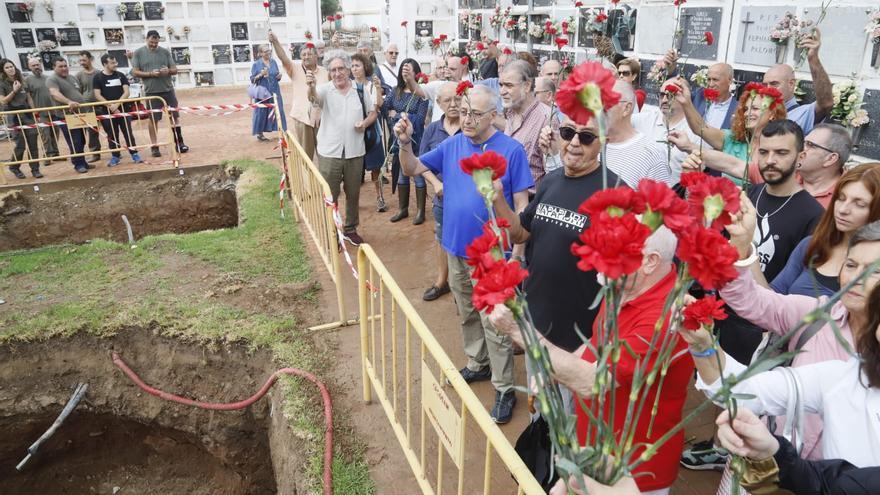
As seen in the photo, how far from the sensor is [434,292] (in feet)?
16.0

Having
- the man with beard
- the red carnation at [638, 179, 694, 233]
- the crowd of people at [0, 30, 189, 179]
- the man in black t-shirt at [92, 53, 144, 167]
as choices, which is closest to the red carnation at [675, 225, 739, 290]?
the red carnation at [638, 179, 694, 233]

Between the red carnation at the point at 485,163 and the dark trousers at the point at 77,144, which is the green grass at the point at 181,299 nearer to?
the red carnation at the point at 485,163

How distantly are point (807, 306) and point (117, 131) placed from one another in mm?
10275

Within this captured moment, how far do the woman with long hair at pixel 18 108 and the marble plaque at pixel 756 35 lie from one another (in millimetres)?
9804

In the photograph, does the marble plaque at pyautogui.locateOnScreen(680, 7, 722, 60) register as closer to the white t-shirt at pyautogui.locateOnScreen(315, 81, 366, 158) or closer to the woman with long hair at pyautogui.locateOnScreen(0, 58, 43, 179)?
the white t-shirt at pyautogui.locateOnScreen(315, 81, 366, 158)

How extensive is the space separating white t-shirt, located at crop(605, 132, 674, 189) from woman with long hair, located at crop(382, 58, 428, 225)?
128 inches

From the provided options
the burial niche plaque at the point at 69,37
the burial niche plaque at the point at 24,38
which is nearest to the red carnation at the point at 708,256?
the burial niche plaque at the point at 69,37

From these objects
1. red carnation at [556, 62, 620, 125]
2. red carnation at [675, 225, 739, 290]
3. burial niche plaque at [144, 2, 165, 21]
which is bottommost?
red carnation at [675, 225, 739, 290]

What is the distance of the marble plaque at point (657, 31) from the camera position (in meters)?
6.19

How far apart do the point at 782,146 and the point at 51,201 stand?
29.8 ft

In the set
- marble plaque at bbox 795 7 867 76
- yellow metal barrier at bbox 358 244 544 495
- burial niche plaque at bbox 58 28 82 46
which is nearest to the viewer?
yellow metal barrier at bbox 358 244 544 495

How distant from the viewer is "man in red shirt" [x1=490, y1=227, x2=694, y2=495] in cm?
175

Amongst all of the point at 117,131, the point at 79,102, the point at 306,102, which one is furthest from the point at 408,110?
the point at 79,102

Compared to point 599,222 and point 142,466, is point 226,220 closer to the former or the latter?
point 142,466
